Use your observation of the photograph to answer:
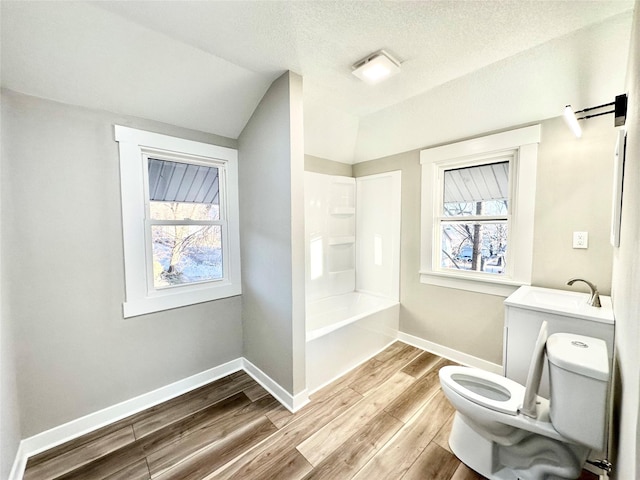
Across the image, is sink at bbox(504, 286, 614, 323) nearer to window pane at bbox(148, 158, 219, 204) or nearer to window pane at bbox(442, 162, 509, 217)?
window pane at bbox(442, 162, 509, 217)

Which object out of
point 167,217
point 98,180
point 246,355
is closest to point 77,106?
point 98,180

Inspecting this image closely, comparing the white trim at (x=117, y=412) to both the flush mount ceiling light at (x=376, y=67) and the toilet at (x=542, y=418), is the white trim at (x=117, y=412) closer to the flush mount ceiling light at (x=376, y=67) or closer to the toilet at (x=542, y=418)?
the toilet at (x=542, y=418)

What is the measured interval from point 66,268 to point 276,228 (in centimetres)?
135

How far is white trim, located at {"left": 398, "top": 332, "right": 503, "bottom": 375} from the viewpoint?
2234 mm

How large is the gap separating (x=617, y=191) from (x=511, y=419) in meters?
1.28

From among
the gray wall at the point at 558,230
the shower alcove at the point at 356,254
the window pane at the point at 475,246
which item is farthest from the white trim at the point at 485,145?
the window pane at the point at 475,246

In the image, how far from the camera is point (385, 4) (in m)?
1.20

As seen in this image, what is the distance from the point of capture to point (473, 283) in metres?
2.32

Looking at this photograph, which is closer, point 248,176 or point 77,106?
point 77,106

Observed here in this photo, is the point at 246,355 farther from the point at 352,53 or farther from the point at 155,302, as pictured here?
the point at 352,53

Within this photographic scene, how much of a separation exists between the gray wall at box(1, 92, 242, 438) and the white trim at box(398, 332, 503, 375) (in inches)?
96.1

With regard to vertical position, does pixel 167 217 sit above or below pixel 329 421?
above

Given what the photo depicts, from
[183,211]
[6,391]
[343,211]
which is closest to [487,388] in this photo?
[343,211]

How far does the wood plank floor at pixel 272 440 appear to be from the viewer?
1.38 metres
